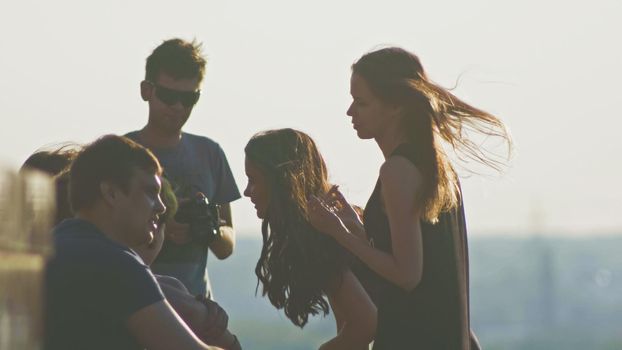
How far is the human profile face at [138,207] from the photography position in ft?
19.1

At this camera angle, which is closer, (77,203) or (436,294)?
(77,203)

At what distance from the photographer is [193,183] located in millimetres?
8344

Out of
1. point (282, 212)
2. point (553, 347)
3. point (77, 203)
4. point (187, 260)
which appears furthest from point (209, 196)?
point (553, 347)

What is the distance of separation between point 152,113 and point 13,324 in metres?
3.92

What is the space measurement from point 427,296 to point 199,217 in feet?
5.32

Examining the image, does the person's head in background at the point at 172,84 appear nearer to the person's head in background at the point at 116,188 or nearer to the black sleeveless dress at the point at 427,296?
the black sleeveless dress at the point at 427,296

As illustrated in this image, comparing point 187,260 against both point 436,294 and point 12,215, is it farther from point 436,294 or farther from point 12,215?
point 12,215

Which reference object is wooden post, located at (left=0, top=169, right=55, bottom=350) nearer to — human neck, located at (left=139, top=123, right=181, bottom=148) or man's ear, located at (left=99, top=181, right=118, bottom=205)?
man's ear, located at (left=99, top=181, right=118, bottom=205)

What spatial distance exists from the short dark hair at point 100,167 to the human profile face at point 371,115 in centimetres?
111

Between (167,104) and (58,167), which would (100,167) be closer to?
(58,167)

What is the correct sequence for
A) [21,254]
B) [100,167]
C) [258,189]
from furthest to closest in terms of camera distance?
[258,189], [100,167], [21,254]

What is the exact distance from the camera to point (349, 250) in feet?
22.2

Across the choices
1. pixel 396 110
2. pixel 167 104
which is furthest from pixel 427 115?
pixel 167 104

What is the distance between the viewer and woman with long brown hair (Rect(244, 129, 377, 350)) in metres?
6.98
